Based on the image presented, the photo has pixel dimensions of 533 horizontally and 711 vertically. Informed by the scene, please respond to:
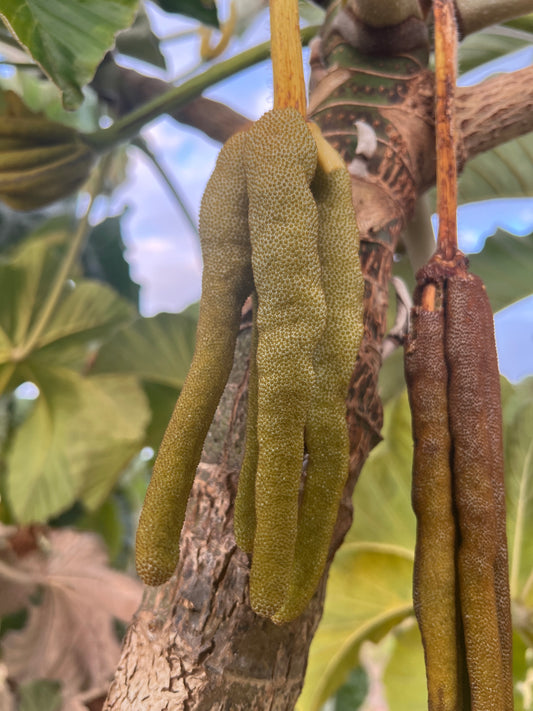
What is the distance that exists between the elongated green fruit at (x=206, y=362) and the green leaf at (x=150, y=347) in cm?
64

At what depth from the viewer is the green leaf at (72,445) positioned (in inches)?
41.9

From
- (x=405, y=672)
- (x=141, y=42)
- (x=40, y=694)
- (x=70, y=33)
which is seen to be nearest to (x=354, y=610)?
(x=405, y=672)

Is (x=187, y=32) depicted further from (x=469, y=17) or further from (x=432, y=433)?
(x=432, y=433)

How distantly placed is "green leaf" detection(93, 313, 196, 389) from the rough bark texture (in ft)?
1.78

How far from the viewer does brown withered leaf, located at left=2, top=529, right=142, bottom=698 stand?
2.63 ft

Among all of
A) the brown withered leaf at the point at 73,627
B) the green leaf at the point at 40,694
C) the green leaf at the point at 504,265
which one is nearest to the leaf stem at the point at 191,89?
the green leaf at the point at 504,265

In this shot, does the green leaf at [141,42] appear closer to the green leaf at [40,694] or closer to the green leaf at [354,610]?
the green leaf at [354,610]

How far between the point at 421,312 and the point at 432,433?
9 centimetres

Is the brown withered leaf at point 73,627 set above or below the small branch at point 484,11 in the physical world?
below

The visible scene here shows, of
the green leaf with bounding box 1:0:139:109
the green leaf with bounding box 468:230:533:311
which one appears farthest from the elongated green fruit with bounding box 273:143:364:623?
the green leaf with bounding box 468:230:533:311

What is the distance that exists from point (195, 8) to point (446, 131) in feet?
1.53

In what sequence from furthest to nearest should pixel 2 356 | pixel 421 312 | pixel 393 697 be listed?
pixel 2 356
pixel 393 697
pixel 421 312

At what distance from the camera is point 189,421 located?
35 centimetres

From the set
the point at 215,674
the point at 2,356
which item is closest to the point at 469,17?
the point at 215,674
